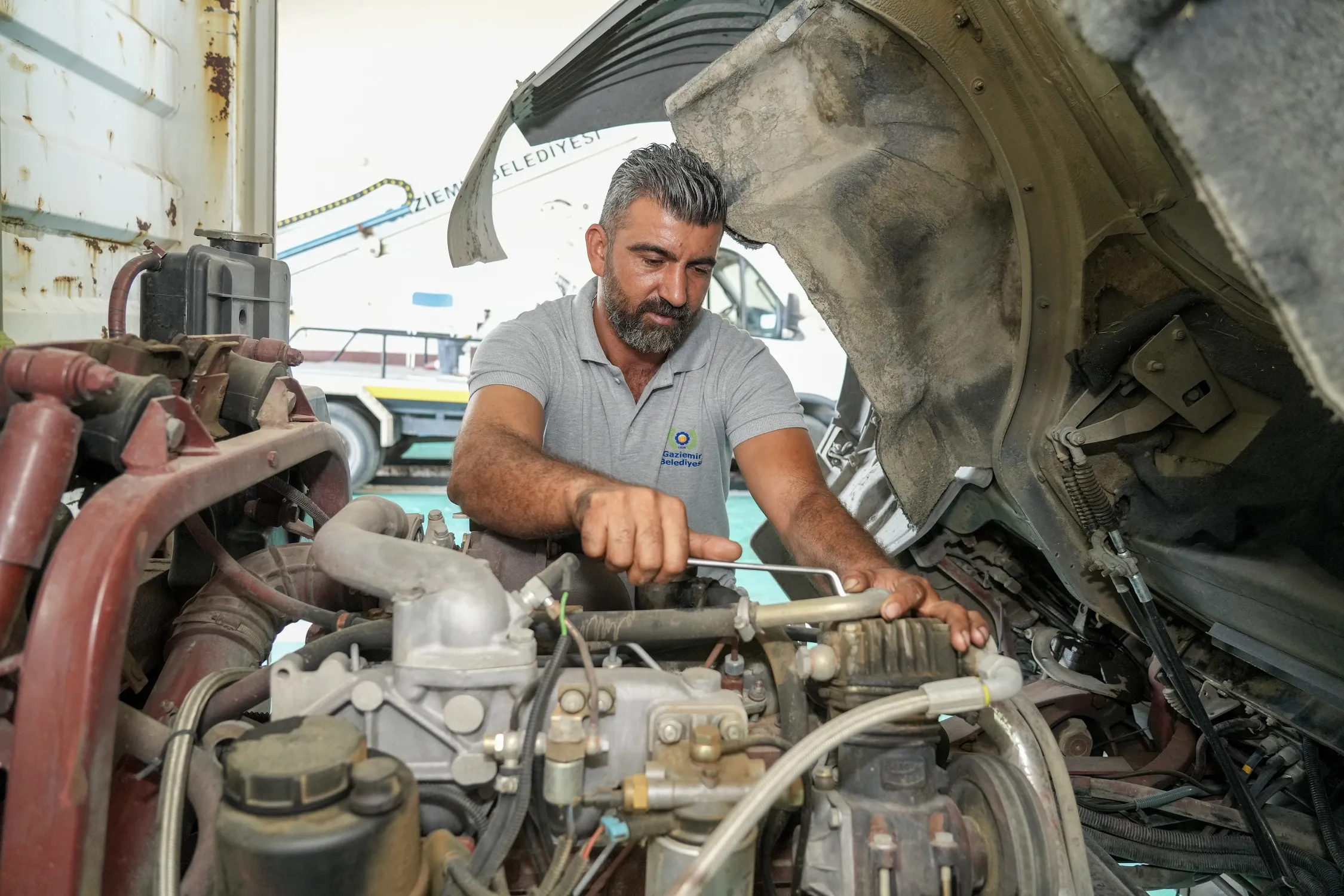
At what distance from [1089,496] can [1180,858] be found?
2.35 ft

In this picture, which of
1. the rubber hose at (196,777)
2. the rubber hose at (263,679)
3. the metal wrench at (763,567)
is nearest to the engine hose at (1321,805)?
the metal wrench at (763,567)

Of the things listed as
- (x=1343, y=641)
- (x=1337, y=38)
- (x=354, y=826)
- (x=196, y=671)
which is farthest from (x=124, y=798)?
(x=1343, y=641)

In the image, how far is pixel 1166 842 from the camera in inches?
68.1

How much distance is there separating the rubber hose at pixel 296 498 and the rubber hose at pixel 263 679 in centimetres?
46

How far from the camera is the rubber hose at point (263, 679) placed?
1.08m

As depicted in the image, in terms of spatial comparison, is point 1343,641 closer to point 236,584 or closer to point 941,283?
point 941,283

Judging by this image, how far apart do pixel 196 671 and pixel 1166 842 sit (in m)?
Answer: 1.74

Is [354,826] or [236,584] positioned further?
[236,584]

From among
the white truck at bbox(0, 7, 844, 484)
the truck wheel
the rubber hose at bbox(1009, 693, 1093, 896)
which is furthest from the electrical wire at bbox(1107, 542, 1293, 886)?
the truck wheel

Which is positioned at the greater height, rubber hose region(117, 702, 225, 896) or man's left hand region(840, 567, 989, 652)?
man's left hand region(840, 567, 989, 652)

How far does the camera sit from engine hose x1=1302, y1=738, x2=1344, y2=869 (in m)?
1.60

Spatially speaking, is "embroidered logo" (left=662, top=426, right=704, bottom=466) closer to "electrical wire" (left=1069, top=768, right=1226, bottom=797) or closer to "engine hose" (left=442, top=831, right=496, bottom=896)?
"electrical wire" (left=1069, top=768, right=1226, bottom=797)

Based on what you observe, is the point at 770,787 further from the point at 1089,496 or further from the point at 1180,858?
the point at 1180,858

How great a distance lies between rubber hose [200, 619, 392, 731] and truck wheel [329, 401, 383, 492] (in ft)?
16.5
